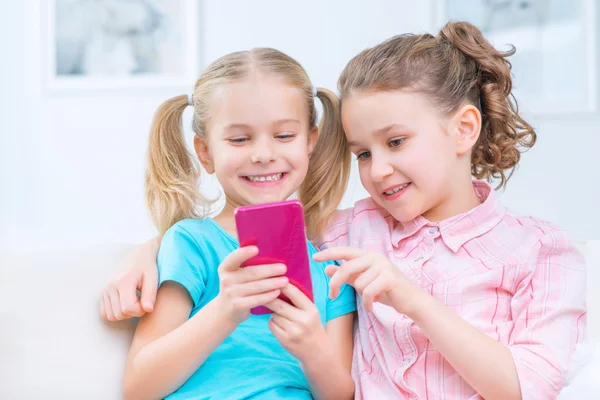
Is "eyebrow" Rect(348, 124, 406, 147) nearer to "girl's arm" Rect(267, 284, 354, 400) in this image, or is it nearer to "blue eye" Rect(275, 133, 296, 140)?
"blue eye" Rect(275, 133, 296, 140)

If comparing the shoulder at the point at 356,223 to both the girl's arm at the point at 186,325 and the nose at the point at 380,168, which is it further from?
the girl's arm at the point at 186,325

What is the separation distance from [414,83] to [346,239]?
33 centimetres

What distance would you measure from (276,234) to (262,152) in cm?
30

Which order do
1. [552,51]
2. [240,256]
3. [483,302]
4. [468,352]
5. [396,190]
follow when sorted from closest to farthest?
1. [240,256]
2. [468,352]
3. [483,302]
4. [396,190]
5. [552,51]

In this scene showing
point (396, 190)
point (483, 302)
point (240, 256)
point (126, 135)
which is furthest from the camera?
point (126, 135)

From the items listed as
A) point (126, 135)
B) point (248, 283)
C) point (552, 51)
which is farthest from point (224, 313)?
point (126, 135)

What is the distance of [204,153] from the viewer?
4.30 feet

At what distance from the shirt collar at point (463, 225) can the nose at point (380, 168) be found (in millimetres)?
121

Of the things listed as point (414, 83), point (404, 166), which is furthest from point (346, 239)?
point (414, 83)

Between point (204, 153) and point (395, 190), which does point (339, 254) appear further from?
point (204, 153)

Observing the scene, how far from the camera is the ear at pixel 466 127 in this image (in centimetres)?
126

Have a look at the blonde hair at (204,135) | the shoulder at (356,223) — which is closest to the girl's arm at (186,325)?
the blonde hair at (204,135)

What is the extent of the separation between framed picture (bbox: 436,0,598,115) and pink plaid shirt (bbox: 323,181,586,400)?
4.91ft

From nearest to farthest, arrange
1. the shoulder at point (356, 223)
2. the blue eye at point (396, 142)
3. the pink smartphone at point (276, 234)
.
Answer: the pink smartphone at point (276, 234), the blue eye at point (396, 142), the shoulder at point (356, 223)
